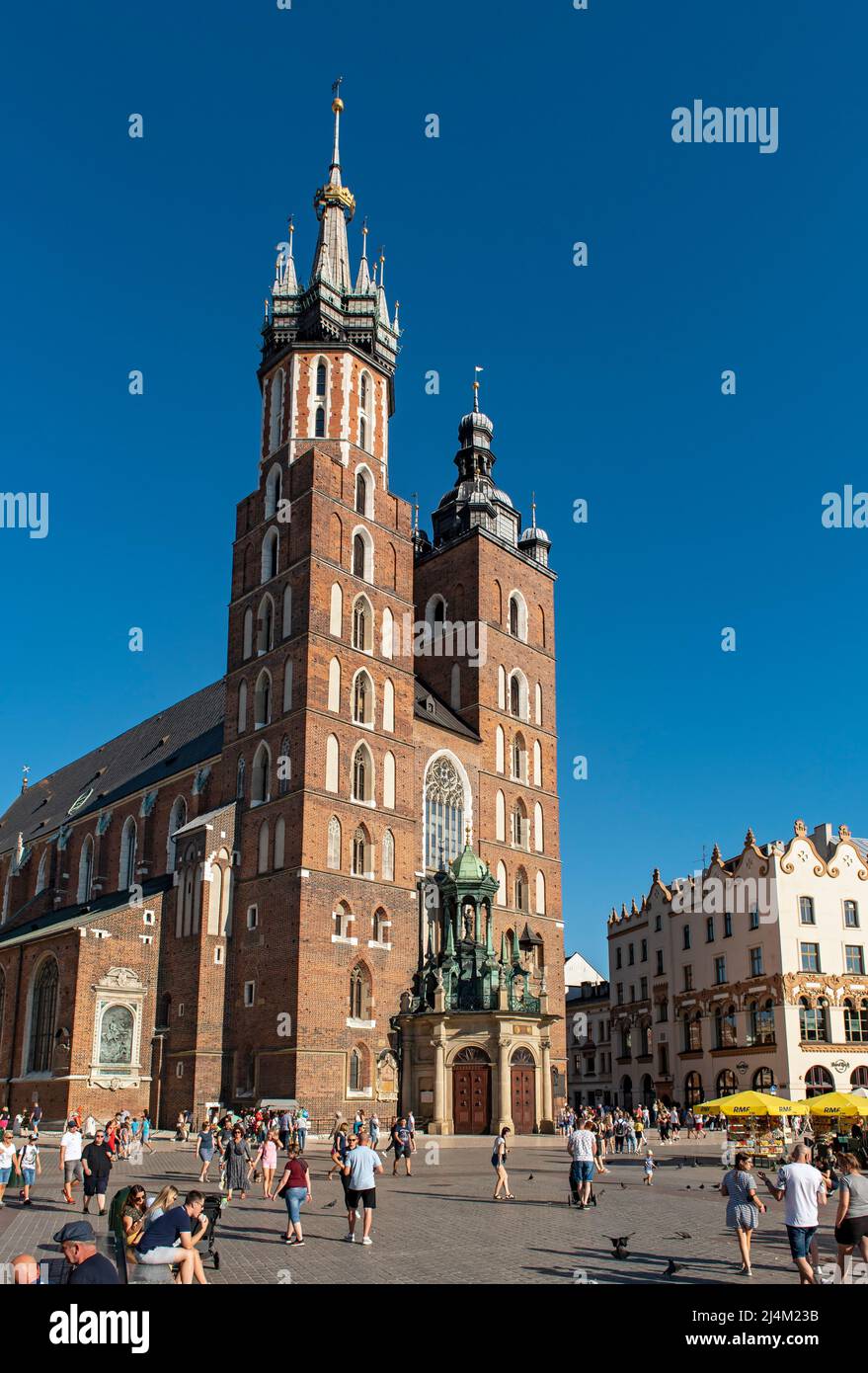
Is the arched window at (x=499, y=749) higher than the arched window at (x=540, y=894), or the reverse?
the arched window at (x=499, y=749)

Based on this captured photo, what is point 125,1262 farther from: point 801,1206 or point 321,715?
point 321,715

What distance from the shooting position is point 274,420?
158 ft

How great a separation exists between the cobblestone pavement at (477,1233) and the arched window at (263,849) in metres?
13.9

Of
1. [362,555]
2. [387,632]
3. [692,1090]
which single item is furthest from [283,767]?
[692,1090]

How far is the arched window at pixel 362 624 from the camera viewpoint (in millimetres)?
44406

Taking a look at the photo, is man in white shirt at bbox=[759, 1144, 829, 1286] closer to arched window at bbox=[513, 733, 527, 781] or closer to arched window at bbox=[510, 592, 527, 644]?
arched window at bbox=[513, 733, 527, 781]

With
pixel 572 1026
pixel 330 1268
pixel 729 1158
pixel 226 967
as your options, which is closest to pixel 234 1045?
pixel 226 967

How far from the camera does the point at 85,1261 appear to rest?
7.73 metres

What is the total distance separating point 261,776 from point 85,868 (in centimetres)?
1841

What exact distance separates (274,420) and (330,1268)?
1556 inches

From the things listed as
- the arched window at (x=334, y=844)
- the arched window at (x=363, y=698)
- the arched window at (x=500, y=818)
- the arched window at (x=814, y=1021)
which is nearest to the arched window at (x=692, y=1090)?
the arched window at (x=814, y=1021)

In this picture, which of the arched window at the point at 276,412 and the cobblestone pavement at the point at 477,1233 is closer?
the cobblestone pavement at the point at 477,1233

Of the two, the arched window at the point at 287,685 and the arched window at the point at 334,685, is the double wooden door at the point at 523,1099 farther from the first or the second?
the arched window at the point at 287,685

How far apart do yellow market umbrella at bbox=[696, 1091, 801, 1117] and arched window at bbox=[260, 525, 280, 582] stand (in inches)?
1000
